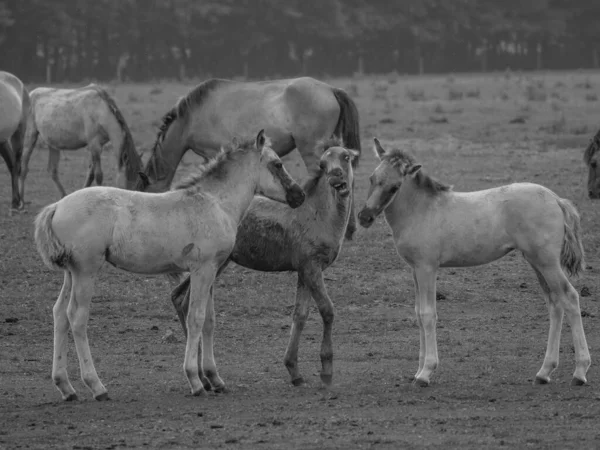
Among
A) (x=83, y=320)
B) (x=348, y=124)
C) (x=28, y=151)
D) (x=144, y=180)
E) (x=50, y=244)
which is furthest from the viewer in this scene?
(x=28, y=151)

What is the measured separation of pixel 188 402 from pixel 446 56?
58590 mm

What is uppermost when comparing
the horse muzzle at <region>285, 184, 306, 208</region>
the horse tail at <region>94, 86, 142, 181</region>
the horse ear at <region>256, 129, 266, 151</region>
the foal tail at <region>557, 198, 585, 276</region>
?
the horse ear at <region>256, 129, 266, 151</region>

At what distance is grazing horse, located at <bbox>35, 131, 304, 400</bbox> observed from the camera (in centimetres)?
850

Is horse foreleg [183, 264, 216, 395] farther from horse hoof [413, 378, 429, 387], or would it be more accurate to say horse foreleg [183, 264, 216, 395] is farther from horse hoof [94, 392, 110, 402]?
horse hoof [413, 378, 429, 387]

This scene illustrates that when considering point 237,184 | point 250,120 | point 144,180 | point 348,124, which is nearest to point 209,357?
point 237,184

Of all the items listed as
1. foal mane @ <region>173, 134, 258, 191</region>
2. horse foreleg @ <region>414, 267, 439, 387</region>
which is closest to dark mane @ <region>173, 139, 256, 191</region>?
foal mane @ <region>173, 134, 258, 191</region>

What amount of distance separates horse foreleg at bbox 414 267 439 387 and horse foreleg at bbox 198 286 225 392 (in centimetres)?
145

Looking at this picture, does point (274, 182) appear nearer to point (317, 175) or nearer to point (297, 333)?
point (317, 175)

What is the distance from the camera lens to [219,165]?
9.29 m

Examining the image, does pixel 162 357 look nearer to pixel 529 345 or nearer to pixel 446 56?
pixel 529 345

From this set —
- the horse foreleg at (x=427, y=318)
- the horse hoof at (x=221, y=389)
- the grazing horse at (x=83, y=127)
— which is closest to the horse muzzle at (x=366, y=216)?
the horse foreleg at (x=427, y=318)

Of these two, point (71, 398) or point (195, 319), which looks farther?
point (195, 319)

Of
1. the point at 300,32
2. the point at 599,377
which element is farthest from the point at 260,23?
the point at 599,377

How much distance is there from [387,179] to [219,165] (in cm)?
125
